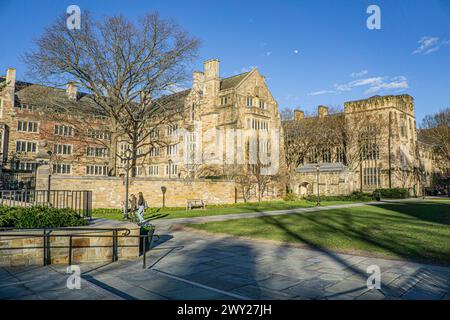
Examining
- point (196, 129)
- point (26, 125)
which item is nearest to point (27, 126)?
point (26, 125)

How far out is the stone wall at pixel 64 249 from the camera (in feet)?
25.0

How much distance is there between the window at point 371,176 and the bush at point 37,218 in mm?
51503

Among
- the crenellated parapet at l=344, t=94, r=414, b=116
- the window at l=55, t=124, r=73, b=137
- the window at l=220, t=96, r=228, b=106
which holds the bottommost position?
the window at l=55, t=124, r=73, b=137

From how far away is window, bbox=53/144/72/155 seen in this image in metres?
45.1

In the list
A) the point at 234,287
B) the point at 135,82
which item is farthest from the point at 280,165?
the point at 234,287

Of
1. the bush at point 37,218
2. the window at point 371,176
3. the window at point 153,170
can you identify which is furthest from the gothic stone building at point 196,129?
the bush at point 37,218

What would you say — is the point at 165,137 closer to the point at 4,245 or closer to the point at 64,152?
the point at 64,152

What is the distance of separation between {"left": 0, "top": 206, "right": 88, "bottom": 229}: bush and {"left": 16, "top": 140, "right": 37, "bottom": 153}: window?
37948 millimetres

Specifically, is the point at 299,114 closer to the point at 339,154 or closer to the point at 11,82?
the point at 339,154

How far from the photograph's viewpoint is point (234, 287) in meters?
6.10

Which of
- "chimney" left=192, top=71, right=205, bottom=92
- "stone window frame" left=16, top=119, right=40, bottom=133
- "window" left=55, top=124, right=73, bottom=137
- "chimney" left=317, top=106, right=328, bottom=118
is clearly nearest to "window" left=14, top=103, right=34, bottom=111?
"stone window frame" left=16, top=119, right=40, bottom=133

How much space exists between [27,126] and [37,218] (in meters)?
40.4

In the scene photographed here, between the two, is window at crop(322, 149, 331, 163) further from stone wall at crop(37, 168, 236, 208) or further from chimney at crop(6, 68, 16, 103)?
chimney at crop(6, 68, 16, 103)
